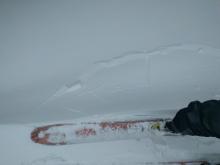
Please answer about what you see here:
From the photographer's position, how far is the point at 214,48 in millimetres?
984

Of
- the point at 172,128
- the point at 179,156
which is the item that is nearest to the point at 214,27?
the point at 172,128

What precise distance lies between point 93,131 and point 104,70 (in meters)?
0.21

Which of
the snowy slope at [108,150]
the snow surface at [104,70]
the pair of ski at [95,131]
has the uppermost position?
the snow surface at [104,70]

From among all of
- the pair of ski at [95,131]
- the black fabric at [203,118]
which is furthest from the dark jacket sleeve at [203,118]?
the pair of ski at [95,131]

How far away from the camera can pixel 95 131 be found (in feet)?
3.38

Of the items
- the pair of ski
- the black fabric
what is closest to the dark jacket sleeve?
the black fabric

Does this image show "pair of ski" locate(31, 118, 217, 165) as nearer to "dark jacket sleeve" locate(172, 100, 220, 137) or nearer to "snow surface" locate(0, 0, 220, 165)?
"snow surface" locate(0, 0, 220, 165)

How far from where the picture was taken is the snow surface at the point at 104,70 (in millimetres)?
887

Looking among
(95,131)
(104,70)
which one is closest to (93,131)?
(95,131)

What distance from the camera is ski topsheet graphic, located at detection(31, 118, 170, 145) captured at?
1.02 metres

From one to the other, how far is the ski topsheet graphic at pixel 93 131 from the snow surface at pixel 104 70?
0.06ft

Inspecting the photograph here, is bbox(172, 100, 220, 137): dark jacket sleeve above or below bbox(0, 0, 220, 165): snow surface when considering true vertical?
below

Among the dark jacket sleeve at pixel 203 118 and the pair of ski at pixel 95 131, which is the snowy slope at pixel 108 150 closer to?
the pair of ski at pixel 95 131

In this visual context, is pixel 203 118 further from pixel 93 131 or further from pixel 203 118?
pixel 93 131
